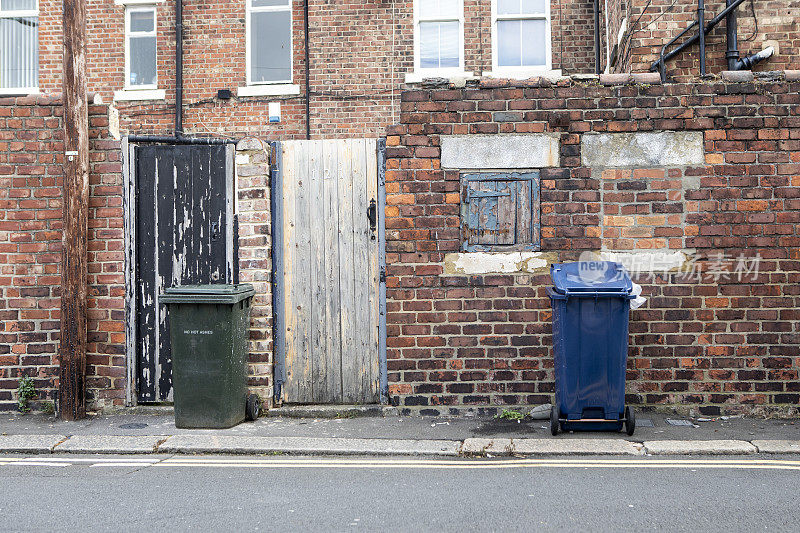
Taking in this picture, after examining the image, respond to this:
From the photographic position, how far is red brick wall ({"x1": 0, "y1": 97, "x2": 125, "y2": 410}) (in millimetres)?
6199

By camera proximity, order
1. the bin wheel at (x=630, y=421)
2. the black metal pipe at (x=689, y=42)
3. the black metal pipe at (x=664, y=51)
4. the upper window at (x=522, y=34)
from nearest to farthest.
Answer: the bin wheel at (x=630, y=421)
the black metal pipe at (x=689, y=42)
the black metal pipe at (x=664, y=51)
the upper window at (x=522, y=34)

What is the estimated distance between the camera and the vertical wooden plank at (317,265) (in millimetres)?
6215

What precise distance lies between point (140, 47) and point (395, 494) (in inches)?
406

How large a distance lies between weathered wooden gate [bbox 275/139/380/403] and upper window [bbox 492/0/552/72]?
598 cm

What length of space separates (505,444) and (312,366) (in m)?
2.00

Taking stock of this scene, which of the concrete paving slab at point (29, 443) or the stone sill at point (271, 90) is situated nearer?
the concrete paving slab at point (29, 443)

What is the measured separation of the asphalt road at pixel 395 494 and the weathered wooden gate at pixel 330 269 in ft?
4.45

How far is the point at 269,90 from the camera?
1139cm

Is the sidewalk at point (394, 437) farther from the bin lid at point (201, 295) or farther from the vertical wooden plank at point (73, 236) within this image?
the bin lid at point (201, 295)

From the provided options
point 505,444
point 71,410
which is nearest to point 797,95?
point 505,444

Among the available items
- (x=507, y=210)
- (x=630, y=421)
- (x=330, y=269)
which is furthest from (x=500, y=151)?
(x=630, y=421)

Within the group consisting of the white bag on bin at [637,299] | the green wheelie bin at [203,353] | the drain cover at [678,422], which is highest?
the white bag on bin at [637,299]

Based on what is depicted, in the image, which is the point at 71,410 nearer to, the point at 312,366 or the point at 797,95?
the point at 312,366

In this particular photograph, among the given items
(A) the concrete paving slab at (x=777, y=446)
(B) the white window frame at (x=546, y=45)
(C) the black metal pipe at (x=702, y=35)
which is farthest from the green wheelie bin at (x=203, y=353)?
(B) the white window frame at (x=546, y=45)
